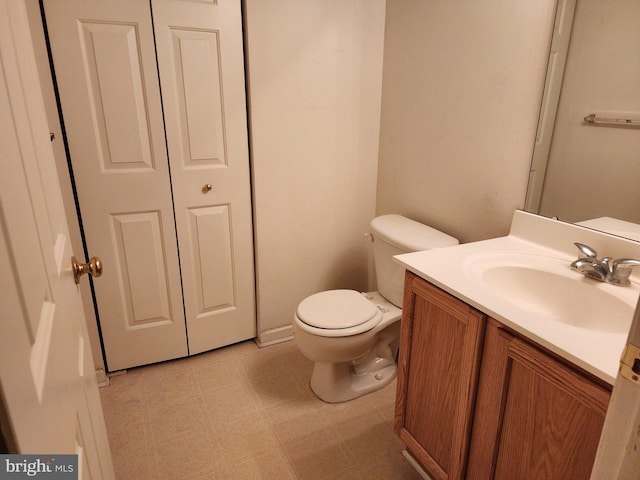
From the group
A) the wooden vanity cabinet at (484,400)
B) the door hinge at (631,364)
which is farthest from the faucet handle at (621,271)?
the door hinge at (631,364)

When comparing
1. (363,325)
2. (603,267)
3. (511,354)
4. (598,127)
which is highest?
(598,127)

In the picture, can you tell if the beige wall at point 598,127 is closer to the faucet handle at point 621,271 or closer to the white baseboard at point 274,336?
the faucet handle at point 621,271

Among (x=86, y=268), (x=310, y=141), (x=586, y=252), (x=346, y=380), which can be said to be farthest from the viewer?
(x=310, y=141)

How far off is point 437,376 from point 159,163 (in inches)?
57.8

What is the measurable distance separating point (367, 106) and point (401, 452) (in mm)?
1662

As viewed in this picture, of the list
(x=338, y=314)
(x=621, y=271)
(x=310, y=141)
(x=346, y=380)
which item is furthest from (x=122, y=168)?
(x=621, y=271)

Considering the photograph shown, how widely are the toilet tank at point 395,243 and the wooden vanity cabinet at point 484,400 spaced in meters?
0.50

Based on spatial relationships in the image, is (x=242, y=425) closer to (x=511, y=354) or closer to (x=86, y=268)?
(x=86, y=268)

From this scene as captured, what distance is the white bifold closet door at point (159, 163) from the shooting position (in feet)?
5.65

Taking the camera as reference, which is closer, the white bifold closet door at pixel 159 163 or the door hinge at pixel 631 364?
the door hinge at pixel 631 364

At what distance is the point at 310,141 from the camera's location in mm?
2188

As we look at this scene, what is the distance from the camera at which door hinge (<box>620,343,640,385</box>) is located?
0.49m

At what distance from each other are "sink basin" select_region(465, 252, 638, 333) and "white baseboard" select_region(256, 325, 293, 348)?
1.33 metres

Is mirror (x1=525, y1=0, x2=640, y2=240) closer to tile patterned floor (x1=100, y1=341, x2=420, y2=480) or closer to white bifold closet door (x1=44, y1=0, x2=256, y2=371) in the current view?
tile patterned floor (x1=100, y1=341, x2=420, y2=480)
